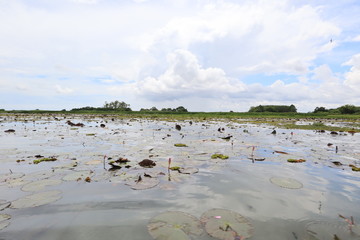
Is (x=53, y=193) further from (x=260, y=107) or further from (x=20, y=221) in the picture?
(x=260, y=107)

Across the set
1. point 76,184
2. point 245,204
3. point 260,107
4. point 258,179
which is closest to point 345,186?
point 258,179

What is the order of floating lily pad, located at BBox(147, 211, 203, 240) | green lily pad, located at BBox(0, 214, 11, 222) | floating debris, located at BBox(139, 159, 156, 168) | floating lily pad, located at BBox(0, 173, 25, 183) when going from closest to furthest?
floating lily pad, located at BBox(147, 211, 203, 240) < green lily pad, located at BBox(0, 214, 11, 222) < floating lily pad, located at BBox(0, 173, 25, 183) < floating debris, located at BBox(139, 159, 156, 168)

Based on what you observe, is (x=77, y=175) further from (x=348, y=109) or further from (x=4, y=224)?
(x=348, y=109)

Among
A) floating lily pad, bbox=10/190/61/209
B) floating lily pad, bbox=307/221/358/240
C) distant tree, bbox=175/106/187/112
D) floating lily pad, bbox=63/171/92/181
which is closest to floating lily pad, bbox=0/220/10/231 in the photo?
floating lily pad, bbox=10/190/61/209

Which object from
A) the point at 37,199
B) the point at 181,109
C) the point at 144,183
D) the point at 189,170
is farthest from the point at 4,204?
the point at 181,109

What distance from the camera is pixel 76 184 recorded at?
455cm

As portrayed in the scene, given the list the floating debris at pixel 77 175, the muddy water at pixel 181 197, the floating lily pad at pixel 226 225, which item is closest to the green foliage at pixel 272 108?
the muddy water at pixel 181 197

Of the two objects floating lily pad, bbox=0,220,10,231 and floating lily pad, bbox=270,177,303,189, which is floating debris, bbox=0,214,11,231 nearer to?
floating lily pad, bbox=0,220,10,231

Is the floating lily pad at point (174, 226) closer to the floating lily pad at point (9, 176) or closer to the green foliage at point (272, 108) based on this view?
the floating lily pad at point (9, 176)

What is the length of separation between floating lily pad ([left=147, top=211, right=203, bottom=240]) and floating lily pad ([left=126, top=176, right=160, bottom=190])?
1264 millimetres

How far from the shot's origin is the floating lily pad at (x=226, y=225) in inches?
108

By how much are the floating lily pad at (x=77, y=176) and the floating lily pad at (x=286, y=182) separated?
4.75 metres

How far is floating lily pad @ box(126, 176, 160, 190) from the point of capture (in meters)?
4.41

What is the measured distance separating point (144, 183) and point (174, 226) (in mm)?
1855
